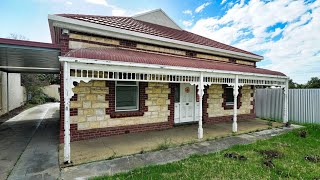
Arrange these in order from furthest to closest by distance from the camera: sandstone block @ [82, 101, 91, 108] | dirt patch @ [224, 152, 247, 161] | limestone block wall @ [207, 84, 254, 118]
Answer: limestone block wall @ [207, 84, 254, 118], sandstone block @ [82, 101, 91, 108], dirt patch @ [224, 152, 247, 161]

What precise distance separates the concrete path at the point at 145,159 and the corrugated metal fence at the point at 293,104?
5693 mm

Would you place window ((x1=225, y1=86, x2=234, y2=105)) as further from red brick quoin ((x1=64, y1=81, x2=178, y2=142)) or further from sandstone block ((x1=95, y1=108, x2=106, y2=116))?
sandstone block ((x1=95, y1=108, x2=106, y2=116))

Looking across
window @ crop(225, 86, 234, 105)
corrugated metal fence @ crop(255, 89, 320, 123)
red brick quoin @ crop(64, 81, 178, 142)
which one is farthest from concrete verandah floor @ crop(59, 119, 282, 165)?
corrugated metal fence @ crop(255, 89, 320, 123)

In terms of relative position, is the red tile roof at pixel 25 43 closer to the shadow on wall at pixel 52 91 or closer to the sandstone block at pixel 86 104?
the sandstone block at pixel 86 104

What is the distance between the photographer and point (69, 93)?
4.88 m

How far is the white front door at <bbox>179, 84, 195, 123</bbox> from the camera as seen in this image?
9539 millimetres

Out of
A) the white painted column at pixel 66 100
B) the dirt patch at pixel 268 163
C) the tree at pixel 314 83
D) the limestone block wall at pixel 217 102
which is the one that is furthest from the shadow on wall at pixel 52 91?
the tree at pixel 314 83

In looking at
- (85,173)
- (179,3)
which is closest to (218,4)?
(179,3)

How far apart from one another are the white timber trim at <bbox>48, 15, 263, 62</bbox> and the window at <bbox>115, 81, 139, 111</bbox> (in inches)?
75.6

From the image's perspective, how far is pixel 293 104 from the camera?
1139 cm

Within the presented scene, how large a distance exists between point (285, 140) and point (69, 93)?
767 cm

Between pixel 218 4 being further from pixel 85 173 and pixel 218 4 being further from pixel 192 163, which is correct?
pixel 85 173

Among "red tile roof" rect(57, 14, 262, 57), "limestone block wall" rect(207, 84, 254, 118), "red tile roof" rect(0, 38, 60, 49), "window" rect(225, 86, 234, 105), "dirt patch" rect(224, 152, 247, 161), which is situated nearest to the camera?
"dirt patch" rect(224, 152, 247, 161)

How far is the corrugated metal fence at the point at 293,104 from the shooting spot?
34.2ft
